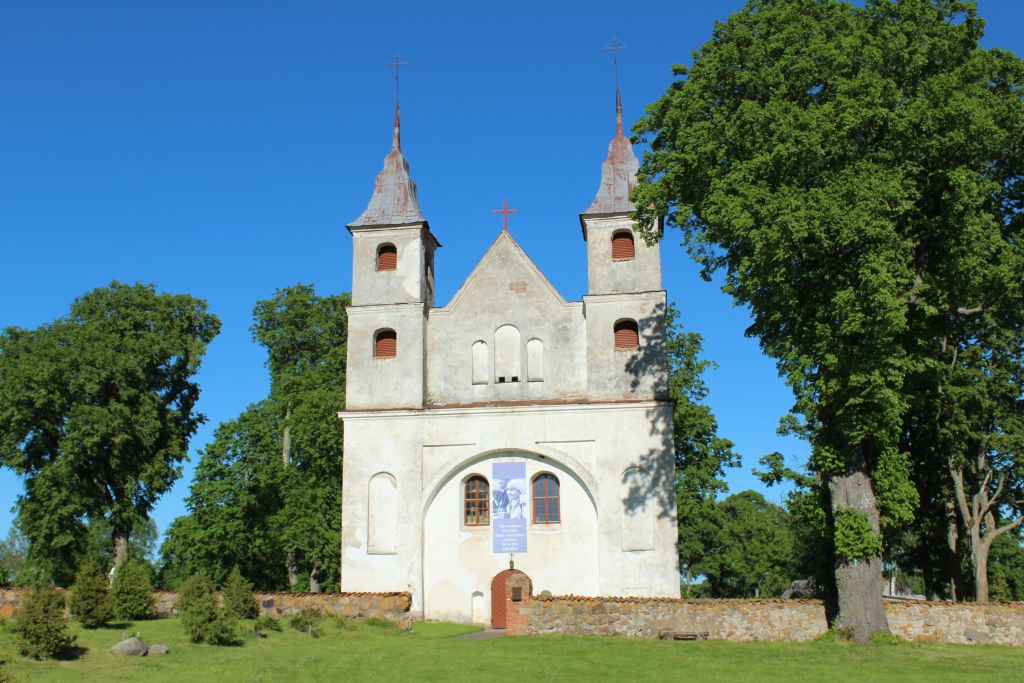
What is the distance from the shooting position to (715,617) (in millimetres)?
20828

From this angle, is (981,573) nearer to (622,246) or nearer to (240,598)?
(622,246)

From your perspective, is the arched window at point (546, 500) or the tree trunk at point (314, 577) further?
the tree trunk at point (314, 577)

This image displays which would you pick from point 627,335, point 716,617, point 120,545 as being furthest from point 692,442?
point 120,545

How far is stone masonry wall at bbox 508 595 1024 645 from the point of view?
66.2 ft

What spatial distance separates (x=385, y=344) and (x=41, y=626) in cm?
1569

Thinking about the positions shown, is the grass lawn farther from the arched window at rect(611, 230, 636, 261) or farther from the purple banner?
the arched window at rect(611, 230, 636, 261)

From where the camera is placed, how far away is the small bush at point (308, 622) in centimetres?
2089

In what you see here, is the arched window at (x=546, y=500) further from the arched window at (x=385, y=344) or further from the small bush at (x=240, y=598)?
the small bush at (x=240, y=598)

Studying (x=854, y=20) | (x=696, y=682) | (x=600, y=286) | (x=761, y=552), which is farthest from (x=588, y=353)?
(x=761, y=552)

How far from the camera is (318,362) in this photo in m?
41.8

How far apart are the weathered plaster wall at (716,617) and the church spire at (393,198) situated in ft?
46.4

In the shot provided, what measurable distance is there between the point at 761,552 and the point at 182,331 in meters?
32.3

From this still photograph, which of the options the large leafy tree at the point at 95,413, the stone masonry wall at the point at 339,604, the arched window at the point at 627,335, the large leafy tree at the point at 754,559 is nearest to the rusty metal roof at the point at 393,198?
the arched window at the point at 627,335

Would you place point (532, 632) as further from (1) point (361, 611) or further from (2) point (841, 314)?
(2) point (841, 314)
